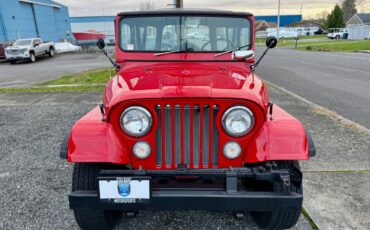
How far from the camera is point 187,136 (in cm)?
230

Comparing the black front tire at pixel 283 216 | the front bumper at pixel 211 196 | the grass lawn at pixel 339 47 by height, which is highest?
the front bumper at pixel 211 196

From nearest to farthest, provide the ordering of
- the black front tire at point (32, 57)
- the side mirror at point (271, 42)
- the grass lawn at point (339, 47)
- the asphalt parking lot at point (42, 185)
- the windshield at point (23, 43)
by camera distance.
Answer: the asphalt parking lot at point (42, 185), the side mirror at point (271, 42), the windshield at point (23, 43), the black front tire at point (32, 57), the grass lawn at point (339, 47)

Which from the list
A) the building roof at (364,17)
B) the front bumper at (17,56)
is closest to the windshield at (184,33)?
the front bumper at (17,56)

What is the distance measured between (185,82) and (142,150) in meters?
0.65

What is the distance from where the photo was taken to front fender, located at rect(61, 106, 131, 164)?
2.24 metres

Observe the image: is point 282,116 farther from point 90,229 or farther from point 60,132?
point 60,132

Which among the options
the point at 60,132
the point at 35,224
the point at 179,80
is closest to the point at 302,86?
the point at 60,132

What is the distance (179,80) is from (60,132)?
3.82 m

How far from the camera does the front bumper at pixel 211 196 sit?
2.14 metres

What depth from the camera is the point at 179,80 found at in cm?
255

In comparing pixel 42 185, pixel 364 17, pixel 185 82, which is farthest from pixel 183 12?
pixel 364 17

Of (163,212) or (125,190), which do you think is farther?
(163,212)

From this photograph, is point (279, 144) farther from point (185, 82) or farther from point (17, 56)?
point (17, 56)

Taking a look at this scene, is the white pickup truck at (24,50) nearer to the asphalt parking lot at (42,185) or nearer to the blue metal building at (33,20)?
the blue metal building at (33,20)
